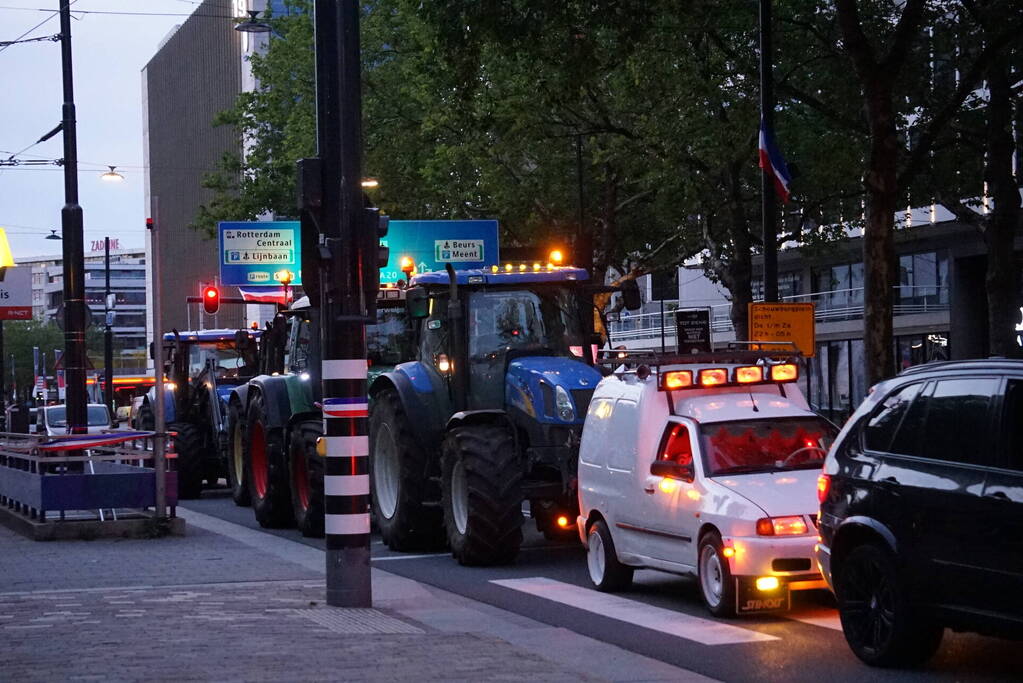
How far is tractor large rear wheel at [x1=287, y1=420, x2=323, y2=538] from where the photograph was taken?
64.5 feet

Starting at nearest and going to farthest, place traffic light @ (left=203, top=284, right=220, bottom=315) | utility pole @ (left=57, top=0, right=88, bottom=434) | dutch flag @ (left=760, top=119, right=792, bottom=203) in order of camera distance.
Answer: dutch flag @ (left=760, top=119, right=792, bottom=203), utility pole @ (left=57, top=0, right=88, bottom=434), traffic light @ (left=203, top=284, right=220, bottom=315)

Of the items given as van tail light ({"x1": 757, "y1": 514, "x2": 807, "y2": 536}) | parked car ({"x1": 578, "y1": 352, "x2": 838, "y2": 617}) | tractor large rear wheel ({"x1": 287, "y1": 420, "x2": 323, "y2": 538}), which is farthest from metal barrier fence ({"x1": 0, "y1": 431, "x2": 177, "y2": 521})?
van tail light ({"x1": 757, "y1": 514, "x2": 807, "y2": 536})

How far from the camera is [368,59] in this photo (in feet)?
158

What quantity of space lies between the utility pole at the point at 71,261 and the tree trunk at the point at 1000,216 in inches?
536

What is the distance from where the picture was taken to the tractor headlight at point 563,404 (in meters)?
16.3

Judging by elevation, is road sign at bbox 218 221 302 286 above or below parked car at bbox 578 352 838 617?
above

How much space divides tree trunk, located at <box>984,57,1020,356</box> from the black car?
15.7 metres

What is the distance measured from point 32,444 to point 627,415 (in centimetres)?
915

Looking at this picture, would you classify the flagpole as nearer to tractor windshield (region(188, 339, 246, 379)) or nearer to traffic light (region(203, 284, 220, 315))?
tractor windshield (region(188, 339, 246, 379))

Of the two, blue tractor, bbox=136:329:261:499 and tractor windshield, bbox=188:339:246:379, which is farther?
tractor windshield, bbox=188:339:246:379

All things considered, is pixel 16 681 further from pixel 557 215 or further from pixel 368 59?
pixel 368 59

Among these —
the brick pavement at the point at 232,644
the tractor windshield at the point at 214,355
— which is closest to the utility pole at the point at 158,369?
the brick pavement at the point at 232,644

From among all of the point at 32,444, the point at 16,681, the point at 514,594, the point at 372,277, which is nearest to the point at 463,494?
the point at 514,594

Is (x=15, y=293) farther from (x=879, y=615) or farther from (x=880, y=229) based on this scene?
(x=879, y=615)
